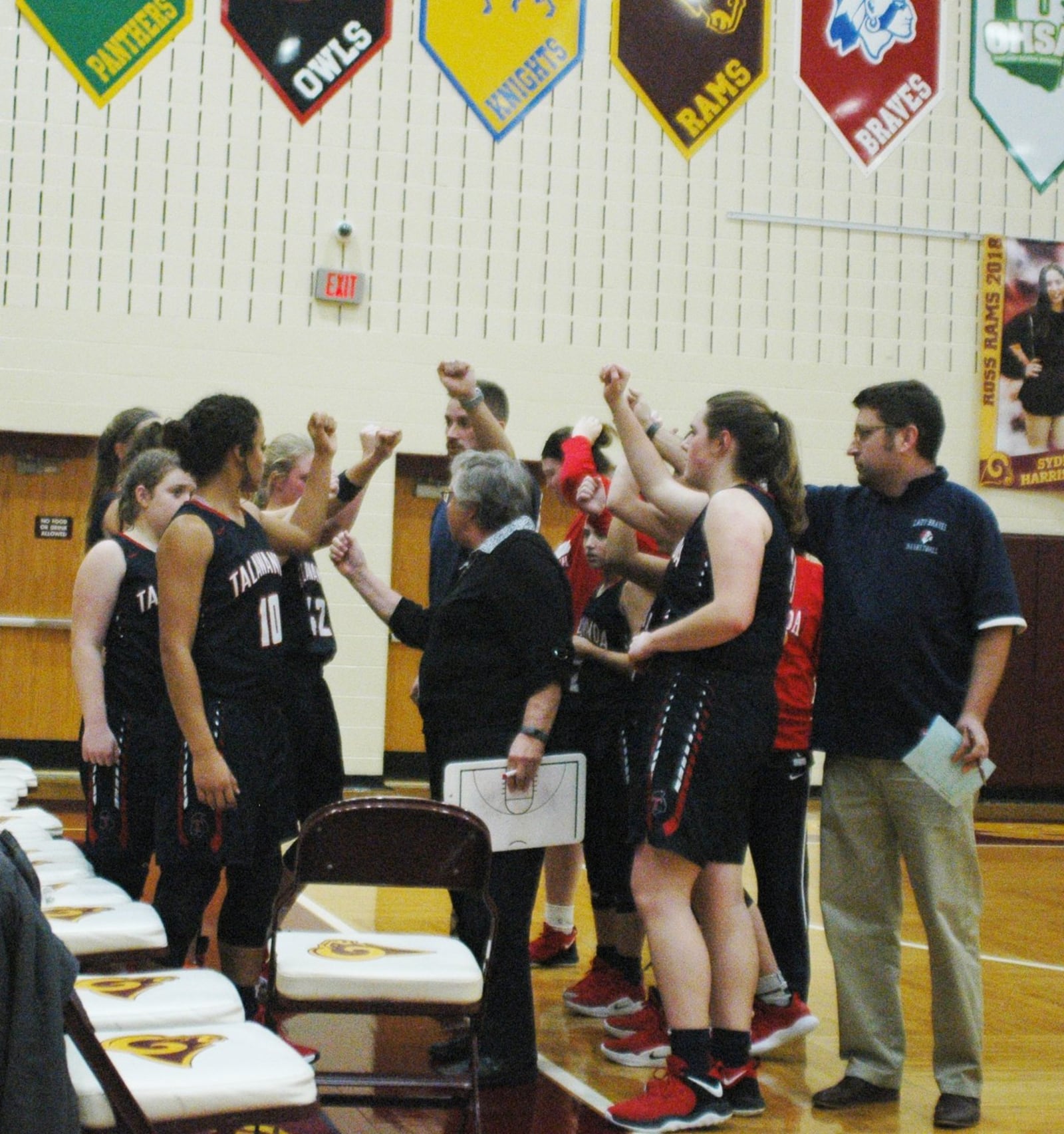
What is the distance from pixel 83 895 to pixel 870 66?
26.2 feet

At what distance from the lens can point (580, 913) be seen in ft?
17.9

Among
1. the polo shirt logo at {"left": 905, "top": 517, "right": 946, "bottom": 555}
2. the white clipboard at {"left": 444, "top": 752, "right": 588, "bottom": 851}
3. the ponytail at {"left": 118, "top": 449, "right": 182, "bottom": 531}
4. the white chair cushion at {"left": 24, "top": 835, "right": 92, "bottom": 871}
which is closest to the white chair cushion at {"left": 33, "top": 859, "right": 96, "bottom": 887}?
the white chair cushion at {"left": 24, "top": 835, "right": 92, "bottom": 871}

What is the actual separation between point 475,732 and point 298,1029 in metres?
1.05

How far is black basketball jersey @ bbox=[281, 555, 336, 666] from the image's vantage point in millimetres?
3879

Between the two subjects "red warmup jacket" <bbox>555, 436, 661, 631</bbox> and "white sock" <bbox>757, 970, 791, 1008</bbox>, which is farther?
"red warmup jacket" <bbox>555, 436, 661, 631</bbox>

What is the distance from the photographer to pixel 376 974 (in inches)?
101

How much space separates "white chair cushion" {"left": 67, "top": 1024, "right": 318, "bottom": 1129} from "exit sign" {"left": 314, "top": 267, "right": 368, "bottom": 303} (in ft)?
22.1

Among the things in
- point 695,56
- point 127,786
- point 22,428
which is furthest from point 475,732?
point 695,56

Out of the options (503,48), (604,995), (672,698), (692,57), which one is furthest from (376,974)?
(692,57)

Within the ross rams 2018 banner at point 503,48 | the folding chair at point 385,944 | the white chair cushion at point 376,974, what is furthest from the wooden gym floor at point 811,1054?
the ross rams 2018 banner at point 503,48

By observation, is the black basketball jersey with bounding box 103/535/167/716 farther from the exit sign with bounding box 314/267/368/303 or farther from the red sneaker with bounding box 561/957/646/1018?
the exit sign with bounding box 314/267/368/303

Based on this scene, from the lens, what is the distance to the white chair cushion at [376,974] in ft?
8.38

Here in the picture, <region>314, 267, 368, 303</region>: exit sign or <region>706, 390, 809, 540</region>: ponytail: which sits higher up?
<region>314, 267, 368, 303</region>: exit sign

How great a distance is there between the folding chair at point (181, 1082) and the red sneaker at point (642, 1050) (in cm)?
153
